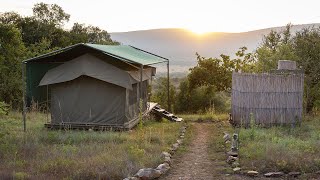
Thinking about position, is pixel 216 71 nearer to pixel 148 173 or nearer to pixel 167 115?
pixel 167 115

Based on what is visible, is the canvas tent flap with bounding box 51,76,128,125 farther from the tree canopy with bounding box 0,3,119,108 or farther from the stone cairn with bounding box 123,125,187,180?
the tree canopy with bounding box 0,3,119,108

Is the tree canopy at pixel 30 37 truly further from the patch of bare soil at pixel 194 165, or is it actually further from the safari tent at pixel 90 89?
the patch of bare soil at pixel 194 165

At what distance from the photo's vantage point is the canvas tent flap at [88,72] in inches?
600

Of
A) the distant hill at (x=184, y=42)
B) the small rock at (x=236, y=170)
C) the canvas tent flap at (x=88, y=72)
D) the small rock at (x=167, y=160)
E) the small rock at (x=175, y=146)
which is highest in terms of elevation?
the distant hill at (x=184, y=42)

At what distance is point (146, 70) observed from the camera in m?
19.5

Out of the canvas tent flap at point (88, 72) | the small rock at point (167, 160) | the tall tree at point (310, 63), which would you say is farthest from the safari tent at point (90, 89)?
the tall tree at point (310, 63)

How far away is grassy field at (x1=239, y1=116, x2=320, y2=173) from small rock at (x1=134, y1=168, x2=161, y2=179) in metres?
2.10

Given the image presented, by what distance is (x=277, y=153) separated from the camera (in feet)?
32.8

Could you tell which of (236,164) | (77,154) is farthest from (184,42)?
(236,164)

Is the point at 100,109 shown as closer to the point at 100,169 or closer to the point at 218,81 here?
the point at 100,169

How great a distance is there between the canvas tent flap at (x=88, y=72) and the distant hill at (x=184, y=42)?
78.1 m

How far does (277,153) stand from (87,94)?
8.06 m

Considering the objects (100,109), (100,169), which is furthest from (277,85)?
(100,169)

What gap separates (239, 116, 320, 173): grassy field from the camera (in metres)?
9.30
